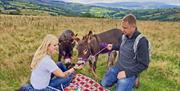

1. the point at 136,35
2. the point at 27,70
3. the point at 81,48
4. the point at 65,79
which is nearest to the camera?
the point at 136,35

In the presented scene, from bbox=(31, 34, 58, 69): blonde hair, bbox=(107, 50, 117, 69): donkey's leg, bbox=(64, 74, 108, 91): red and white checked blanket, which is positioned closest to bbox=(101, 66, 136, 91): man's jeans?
bbox=(64, 74, 108, 91): red and white checked blanket

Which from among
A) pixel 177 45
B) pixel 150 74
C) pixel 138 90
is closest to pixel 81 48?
pixel 138 90

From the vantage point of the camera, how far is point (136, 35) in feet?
25.6

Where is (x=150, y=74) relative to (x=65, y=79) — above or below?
below

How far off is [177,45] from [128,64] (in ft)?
47.9

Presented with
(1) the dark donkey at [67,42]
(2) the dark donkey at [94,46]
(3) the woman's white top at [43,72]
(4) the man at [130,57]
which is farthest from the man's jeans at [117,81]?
(1) the dark donkey at [67,42]

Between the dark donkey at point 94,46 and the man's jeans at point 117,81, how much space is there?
116 centimetres

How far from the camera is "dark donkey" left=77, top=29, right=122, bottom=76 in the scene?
10.5m

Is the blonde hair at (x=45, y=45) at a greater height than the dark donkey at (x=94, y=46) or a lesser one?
greater

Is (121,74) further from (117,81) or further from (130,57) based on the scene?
(117,81)

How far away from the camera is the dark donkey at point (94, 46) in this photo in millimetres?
10547

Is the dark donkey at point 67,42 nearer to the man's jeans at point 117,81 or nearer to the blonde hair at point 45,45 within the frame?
the man's jeans at point 117,81

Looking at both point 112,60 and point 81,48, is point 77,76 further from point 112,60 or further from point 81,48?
point 112,60

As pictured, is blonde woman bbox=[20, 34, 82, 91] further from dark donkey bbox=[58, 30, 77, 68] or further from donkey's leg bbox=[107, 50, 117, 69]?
donkey's leg bbox=[107, 50, 117, 69]
